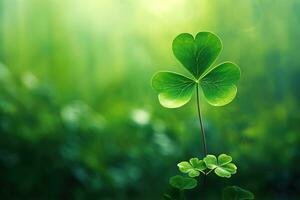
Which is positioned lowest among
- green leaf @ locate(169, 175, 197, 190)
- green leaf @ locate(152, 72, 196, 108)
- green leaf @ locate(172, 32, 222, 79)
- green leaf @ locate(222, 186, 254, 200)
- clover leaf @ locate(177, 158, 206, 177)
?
green leaf @ locate(222, 186, 254, 200)

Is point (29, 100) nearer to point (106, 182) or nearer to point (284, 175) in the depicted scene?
point (106, 182)

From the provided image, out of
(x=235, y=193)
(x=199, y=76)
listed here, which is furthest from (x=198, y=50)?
(x=235, y=193)

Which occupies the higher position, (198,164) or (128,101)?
(128,101)

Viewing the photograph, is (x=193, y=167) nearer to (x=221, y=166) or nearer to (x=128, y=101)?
(x=221, y=166)

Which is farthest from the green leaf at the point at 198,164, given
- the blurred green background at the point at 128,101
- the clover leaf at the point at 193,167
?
the blurred green background at the point at 128,101

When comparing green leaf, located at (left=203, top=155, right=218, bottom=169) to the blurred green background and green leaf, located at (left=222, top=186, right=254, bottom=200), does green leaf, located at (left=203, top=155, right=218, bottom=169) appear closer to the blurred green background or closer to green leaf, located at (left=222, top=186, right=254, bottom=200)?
green leaf, located at (left=222, top=186, right=254, bottom=200)

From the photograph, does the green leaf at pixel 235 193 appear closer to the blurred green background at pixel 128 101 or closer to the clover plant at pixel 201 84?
the clover plant at pixel 201 84

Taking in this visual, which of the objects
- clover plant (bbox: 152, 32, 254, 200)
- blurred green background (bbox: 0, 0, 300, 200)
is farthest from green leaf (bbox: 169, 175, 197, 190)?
blurred green background (bbox: 0, 0, 300, 200)
